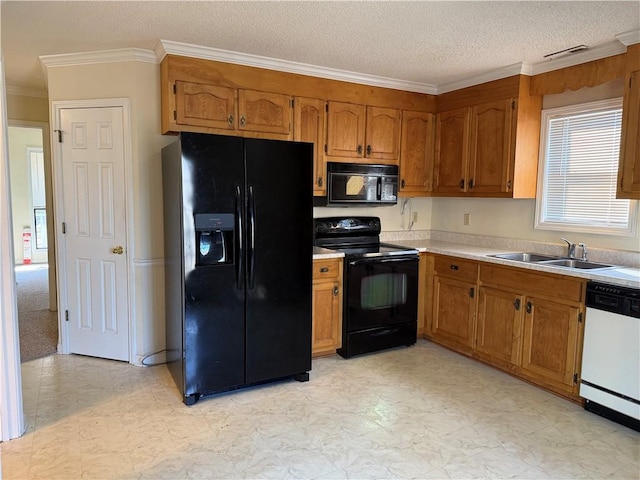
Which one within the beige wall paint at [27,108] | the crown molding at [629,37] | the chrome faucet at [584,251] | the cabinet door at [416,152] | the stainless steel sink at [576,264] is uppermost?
the crown molding at [629,37]

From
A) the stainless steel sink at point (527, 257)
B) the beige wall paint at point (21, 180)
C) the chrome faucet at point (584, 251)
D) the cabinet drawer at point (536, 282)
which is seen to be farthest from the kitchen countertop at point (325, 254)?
the beige wall paint at point (21, 180)

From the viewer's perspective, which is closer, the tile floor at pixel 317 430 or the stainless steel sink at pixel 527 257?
the tile floor at pixel 317 430

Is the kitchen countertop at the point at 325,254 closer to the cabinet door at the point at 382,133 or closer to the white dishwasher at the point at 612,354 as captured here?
the cabinet door at the point at 382,133

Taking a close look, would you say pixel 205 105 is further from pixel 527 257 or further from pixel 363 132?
pixel 527 257

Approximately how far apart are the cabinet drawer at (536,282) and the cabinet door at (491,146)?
2.46 feet

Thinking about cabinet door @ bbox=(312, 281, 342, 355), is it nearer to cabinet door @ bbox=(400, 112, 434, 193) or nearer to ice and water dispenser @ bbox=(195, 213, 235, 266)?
ice and water dispenser @ bbox=(195, 213, 235, 266)

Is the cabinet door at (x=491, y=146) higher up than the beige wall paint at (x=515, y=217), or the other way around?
the cabinet door at (x=491, y=146)

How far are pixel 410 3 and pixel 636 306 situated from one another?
214 centimetres

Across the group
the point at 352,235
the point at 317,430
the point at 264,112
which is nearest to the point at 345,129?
the point at 264,112

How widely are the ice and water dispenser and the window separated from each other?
8.50ft

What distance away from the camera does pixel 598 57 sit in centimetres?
306

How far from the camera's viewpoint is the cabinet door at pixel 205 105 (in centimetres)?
320

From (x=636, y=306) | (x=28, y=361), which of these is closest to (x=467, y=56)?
(x=636, y=306)

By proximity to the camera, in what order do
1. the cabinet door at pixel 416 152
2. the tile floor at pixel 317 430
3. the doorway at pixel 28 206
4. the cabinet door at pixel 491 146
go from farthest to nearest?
1. the doorway at pixel 28 206
2. the cabinet door at pixel 416 152
3. the cabinet door at pixel 491 146
4. the tile floor at pixel 317 430
